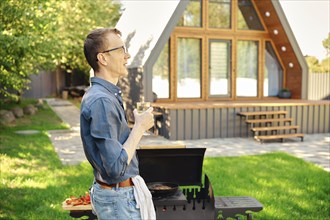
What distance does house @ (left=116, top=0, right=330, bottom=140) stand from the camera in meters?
10.7

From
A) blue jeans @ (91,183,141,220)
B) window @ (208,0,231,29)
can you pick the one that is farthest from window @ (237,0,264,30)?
blue jeans @ (91,183,141,220)

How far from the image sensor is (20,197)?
516cm

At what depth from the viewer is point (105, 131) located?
1.75 metres

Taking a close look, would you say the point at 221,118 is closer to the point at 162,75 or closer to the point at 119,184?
the point at 162,75

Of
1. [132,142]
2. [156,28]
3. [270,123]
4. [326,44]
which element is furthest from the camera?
[326,44]

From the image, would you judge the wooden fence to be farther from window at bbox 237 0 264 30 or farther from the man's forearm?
the man's forearm

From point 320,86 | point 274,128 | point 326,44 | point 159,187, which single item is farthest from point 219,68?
point 326,44

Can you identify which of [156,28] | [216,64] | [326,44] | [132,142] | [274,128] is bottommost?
[274,128]

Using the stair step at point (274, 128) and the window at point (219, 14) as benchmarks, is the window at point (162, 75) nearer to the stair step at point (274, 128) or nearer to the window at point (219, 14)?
the window at point (219, 14)

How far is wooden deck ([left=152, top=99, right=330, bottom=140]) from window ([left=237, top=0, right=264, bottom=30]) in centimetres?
361

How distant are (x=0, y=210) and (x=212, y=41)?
31.6 ft

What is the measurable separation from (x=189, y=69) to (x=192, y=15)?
6.06ft

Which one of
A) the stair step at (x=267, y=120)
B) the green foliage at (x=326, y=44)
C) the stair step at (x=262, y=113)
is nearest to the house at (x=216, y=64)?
the stair step at (x=262, y=113)

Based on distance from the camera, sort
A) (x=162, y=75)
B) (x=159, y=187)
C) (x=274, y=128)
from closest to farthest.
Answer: (x=159, y=187), (x=274, y=128), (x=162, y=75)
